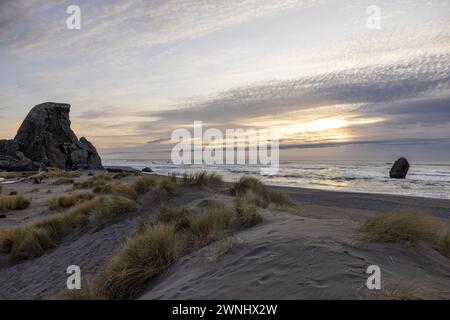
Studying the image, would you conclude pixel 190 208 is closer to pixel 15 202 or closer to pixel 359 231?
pixel 359 231

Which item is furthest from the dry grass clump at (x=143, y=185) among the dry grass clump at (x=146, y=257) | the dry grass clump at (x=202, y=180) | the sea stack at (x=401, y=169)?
the sea stack at (x=401, y=169)

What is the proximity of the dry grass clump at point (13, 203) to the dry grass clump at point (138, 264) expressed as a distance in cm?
1172

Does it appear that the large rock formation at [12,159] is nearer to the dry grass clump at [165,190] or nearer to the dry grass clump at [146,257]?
the dry grass clump at [165,190]

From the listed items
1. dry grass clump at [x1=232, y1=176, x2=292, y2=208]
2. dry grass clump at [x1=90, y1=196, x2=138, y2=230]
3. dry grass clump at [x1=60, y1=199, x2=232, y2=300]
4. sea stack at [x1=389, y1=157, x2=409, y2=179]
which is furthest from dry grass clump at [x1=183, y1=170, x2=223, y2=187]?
sea stack at [x1=389, y1=157, x2=409, y2=179]

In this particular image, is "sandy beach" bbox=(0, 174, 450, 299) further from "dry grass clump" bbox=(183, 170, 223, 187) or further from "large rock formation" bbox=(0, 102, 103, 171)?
"large rock formation" bbox=(0, 102, 103, 171)

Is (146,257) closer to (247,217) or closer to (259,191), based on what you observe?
(247,217)

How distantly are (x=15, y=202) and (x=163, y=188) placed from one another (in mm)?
8052

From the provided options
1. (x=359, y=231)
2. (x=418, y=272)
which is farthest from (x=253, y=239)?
(x=418, y=272)

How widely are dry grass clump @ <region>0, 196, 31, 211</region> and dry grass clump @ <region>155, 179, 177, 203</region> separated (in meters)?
7.59

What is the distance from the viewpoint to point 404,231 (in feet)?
16.3

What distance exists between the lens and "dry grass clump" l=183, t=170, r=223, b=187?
1216 cm

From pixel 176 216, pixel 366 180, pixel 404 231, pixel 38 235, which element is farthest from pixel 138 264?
pixel 366 180

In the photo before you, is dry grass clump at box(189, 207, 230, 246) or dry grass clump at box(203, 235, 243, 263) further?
dry grass clump at box(189, 207, 230, 246)
